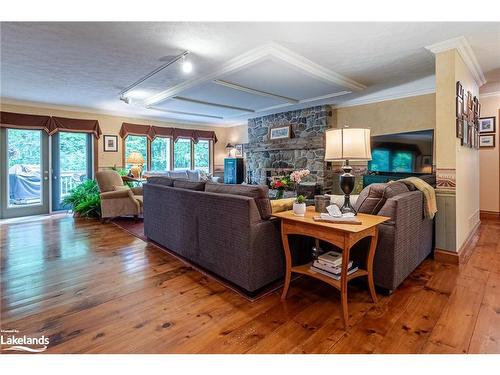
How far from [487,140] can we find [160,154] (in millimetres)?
7330

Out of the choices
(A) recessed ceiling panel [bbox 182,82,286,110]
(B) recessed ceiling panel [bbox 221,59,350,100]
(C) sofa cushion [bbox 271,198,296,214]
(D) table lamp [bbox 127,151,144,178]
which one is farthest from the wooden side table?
(D) table lamp [bbox 127,151,144,178]

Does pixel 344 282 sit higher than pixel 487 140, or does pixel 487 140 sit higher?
pixel 487 140

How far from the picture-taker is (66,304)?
2111mm

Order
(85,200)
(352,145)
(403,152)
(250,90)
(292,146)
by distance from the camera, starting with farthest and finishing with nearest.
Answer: (292,146) → (85,200) → (403,152) → (250,90) → (352,145)

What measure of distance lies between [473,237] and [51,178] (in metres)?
7.78

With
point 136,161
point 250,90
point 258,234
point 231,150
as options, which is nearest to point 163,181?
point 258,234

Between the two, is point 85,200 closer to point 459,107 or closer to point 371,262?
point 371,262

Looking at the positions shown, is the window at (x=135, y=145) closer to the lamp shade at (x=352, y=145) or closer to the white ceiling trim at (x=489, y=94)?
the lamp shade at (x=352, y=145)

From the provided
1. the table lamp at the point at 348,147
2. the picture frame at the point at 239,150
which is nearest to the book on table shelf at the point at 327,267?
the table lamp at the point at 348,147

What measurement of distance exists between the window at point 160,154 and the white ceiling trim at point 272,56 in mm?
2854

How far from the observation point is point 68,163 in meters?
6.27

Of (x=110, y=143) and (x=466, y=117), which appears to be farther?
(x=110, y=143)

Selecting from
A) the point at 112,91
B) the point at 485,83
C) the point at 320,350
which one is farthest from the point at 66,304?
the point at 485,83
